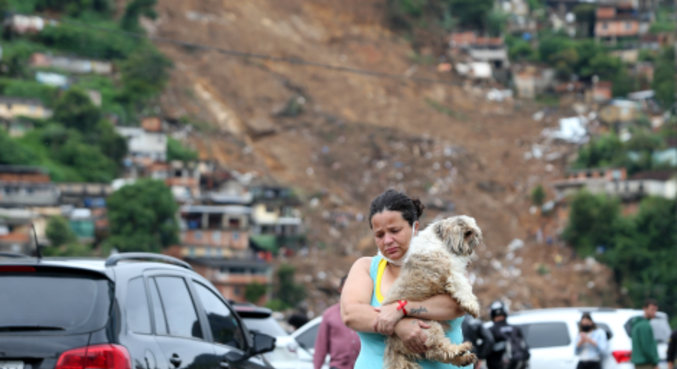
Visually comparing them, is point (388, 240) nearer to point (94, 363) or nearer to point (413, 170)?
point (94, 363)

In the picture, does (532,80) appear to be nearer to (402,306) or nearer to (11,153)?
(11,153)

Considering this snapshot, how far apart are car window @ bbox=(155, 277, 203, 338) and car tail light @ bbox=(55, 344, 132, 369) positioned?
0.80 m

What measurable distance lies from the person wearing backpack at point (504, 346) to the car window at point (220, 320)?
14.4ft

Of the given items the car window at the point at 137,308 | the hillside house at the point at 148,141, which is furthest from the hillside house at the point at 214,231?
the car window at the point at 137,308

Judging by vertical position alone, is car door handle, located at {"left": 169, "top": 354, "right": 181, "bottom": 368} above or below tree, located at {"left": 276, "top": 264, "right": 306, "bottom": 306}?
above

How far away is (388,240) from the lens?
13.1 feet

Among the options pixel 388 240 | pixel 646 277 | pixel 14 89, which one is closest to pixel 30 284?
pixel 388 240

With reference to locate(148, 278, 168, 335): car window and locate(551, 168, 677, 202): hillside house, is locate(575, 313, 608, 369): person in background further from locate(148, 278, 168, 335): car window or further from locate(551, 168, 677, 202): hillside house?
locate(551, 168, 677, 202): hillside house

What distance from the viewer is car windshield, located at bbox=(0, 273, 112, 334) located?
452 cm

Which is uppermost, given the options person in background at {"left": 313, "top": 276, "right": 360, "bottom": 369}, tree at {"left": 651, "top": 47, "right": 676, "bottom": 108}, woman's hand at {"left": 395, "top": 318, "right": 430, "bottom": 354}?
tree at {"left": 651, "top": 47, "right": 676, "bottom": 108}

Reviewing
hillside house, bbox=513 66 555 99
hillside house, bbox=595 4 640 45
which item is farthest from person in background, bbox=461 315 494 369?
hillside house, bbox=595 4 640 45

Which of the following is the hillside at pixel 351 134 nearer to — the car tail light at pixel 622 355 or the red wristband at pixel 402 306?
the car tail light at pixel 622 355

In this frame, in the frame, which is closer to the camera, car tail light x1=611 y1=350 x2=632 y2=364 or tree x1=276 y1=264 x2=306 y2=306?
car tail light x1=611 y1=350 x2=632 y2=364

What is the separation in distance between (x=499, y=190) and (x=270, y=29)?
24.8 meters
